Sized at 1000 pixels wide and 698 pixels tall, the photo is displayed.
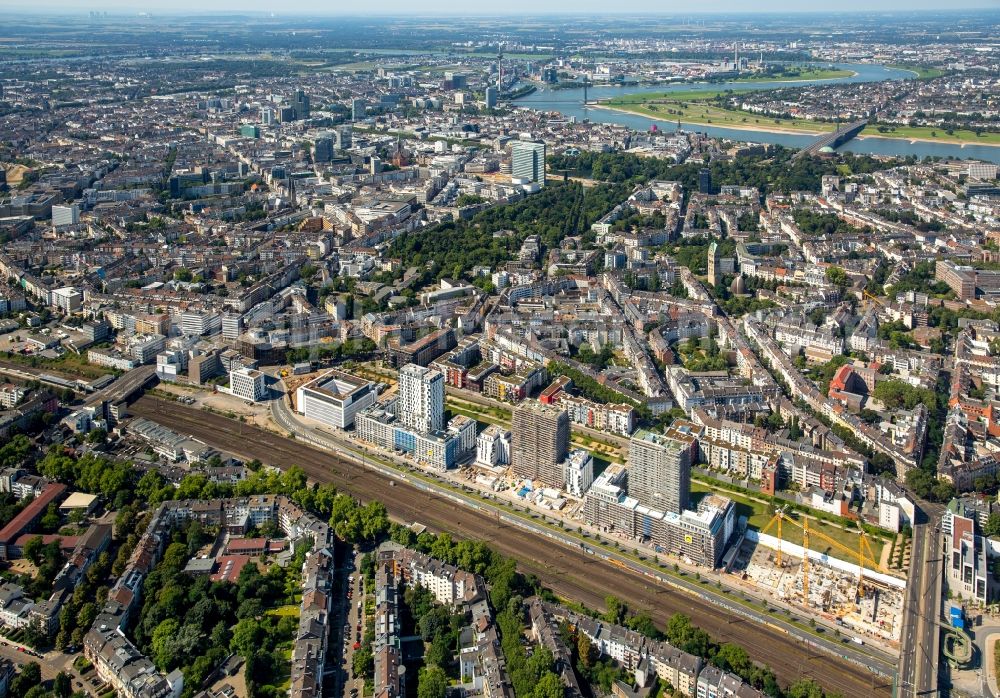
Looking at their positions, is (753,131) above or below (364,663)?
above

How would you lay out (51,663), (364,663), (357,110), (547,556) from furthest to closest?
(357,110), (547,556), (51,663), (364,663)

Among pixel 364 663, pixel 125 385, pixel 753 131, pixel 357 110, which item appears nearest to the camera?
pixel 364 663

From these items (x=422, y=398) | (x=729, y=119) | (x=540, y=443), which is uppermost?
(x=729, y=119)

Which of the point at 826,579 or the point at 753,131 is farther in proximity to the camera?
the point at 753,131

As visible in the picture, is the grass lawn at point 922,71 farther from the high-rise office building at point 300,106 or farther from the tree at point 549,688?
the tree at point 549,688

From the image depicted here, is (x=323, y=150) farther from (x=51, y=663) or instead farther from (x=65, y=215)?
(x=51, y=663)

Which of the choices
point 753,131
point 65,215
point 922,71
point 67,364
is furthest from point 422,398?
point 922,71
